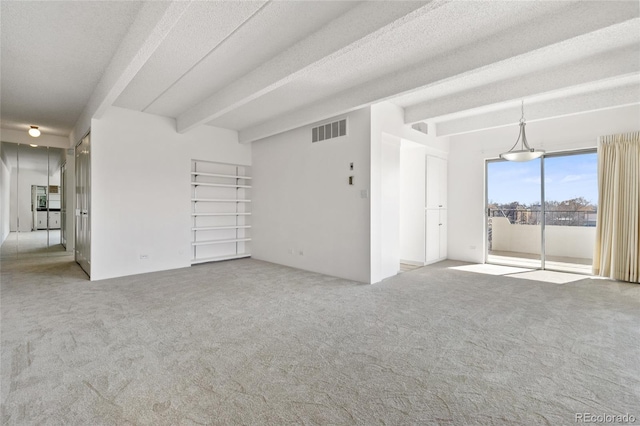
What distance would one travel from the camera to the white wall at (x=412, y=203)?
6590mm

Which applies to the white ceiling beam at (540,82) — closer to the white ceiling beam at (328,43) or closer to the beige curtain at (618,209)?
the beige curtain at (618,209)

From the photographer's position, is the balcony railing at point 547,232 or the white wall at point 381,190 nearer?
the white wall at point 381,190

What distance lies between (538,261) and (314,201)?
5397 mm

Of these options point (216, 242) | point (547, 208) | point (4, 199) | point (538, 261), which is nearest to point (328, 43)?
point (216, 242)

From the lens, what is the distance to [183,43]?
3.13 meters

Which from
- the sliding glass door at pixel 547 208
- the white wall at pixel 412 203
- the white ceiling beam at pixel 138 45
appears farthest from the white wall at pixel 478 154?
the white ceiling beam at pixel 138 45

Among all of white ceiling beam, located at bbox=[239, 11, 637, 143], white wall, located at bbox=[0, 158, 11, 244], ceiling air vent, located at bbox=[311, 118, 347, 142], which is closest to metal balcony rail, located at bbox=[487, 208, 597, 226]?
ceiling air vent, located at bbox=[311, 118, 347, 142]

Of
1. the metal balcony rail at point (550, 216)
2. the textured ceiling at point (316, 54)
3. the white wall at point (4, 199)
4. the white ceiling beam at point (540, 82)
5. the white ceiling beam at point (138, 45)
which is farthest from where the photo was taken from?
the white wall at point (4, 199)

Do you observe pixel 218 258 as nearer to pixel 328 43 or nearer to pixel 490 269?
pixel 328 43

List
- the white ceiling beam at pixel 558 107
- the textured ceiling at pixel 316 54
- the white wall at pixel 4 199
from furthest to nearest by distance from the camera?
the white wall at pixel 4 199 < the white ceiling beam at pixel 558 107 < the textured ceiling at pixel 316 54

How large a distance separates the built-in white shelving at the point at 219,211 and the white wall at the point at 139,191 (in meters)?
0.36

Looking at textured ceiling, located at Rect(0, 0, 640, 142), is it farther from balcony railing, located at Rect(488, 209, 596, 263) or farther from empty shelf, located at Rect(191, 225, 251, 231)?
balcony railing, located at Rect(488, 209, 596, 263)

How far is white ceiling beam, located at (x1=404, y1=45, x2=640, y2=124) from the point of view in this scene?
11.0 feet

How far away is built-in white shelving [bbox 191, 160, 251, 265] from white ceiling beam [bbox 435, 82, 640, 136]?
5.03 m
